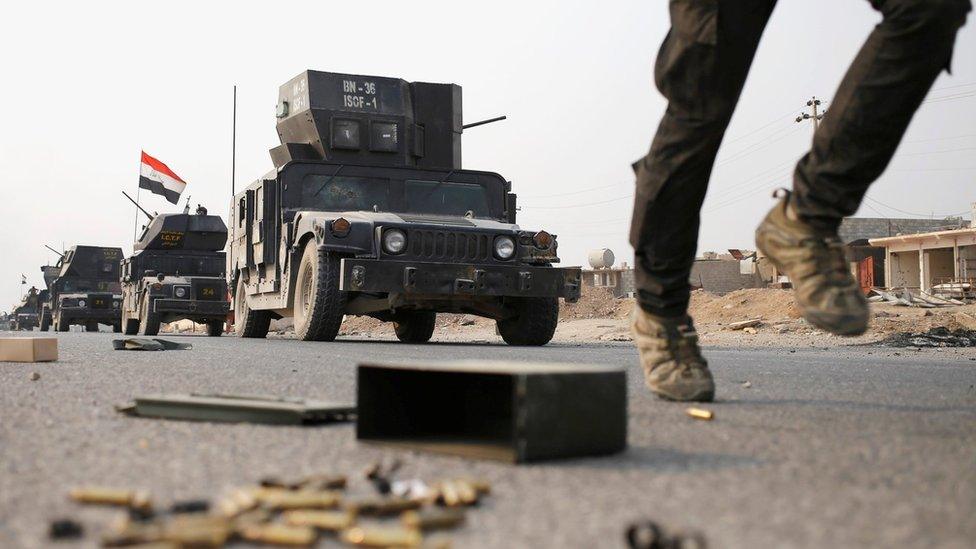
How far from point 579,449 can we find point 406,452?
31cm

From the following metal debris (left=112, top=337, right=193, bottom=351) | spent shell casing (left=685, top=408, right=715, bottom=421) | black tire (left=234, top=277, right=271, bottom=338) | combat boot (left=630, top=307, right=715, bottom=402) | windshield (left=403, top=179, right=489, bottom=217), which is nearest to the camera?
spent shell casing (left=685, top=408, right=715, bottom=421)

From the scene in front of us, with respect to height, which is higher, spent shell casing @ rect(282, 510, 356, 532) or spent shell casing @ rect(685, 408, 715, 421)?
spent shell casing @ rect(685, 408, 715, 421)

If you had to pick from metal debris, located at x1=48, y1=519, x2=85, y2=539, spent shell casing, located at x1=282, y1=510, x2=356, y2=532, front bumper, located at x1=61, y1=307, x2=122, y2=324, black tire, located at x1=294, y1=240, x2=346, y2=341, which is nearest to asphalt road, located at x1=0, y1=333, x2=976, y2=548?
metal debris, located at x1=48, y1=519, x2=85, y2=539

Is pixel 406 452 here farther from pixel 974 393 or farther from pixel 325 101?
pixel 325 101

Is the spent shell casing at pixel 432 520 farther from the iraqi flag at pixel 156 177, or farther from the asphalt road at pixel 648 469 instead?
the iraqi flag at pixel 156 177

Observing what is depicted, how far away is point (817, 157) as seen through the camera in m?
2.52

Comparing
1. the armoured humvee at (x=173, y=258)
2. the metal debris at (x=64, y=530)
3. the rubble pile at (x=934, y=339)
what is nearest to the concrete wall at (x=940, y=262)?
the rubble pile at (x=934, y=339)

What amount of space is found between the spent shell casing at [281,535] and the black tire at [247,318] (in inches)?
438

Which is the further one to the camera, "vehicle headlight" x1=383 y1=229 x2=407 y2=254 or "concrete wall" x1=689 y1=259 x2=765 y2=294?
"concrete wall" x1=689 y1=259 x2=765 y2=294

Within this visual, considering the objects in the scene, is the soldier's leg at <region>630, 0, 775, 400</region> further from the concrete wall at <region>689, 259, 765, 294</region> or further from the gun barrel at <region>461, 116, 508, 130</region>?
the concrete wall at <region>689, 259, 765, 294</region>

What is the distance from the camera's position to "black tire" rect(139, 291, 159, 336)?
1558cm

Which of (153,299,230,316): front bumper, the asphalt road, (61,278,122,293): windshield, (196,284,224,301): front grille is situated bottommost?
the asphalt road

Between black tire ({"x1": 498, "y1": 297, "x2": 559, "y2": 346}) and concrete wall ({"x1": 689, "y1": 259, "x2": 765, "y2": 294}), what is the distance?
32.3 meters

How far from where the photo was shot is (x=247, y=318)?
1228 centimetres
